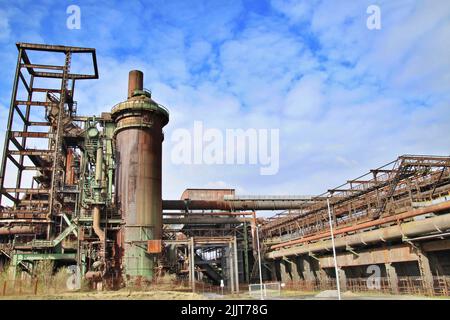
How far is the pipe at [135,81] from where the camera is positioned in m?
40.7

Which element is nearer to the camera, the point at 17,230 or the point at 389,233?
the point at 389,233

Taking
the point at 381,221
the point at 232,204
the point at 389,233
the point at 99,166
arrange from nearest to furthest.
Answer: the point at 389,233 < the point at 381,221 < the point at 99,166 < the point at 232,204

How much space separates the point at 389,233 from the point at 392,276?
3212 mm

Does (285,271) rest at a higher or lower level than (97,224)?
lower

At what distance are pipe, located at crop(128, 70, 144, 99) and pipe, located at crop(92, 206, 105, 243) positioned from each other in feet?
43.3

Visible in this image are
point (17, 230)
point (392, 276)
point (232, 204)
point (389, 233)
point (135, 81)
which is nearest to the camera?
point (389, 233)

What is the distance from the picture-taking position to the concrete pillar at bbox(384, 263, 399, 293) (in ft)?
83.2

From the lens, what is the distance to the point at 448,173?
28609 mm

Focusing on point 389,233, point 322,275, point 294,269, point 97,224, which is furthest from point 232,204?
point 389,233

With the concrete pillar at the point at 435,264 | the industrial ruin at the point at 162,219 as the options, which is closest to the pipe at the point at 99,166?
the industrial ruin at the point at 162,219

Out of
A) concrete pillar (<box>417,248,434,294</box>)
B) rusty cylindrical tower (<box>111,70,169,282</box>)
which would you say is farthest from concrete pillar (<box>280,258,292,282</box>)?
concrete pillar (<box>417,248,434,294</box>)

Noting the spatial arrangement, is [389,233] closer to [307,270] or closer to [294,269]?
[307,270]

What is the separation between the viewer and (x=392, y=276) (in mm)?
25938
